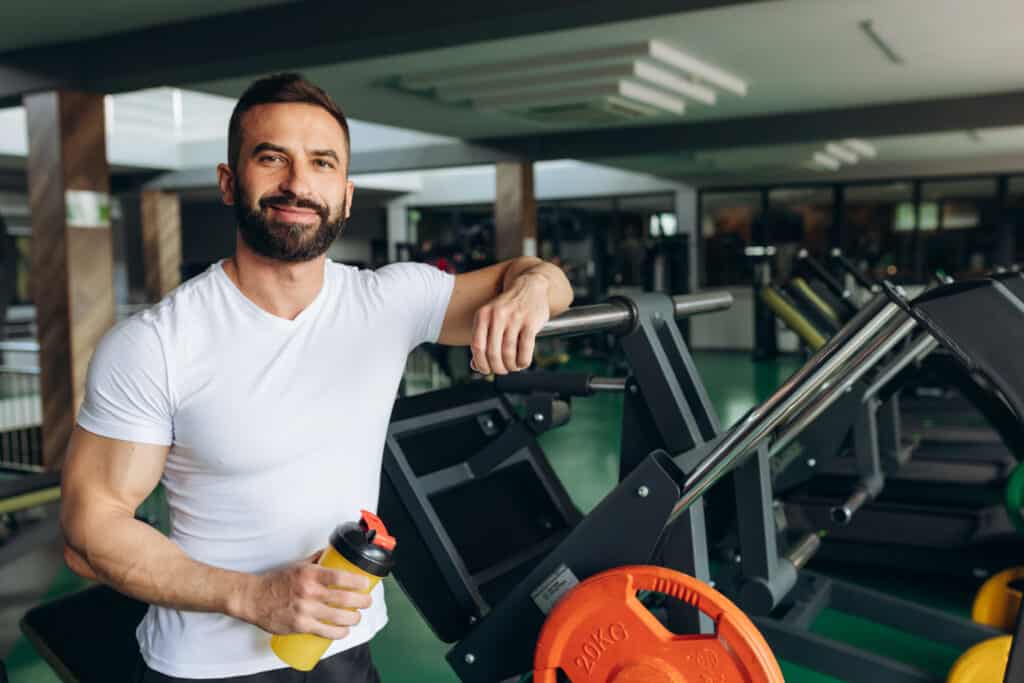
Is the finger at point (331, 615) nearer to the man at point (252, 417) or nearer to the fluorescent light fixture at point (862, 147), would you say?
the man at point (252, 417)

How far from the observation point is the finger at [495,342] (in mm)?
1185

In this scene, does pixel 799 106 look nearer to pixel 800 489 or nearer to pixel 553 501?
pixel 800 489

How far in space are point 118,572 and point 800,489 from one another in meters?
3.15

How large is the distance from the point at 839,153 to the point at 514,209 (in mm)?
3874

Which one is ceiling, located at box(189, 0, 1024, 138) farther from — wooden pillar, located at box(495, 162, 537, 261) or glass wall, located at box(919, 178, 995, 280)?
glass wall, located at box(919, 178, 995, 280)

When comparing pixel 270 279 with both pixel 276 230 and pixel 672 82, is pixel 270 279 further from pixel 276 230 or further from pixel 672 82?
pixel 672 82

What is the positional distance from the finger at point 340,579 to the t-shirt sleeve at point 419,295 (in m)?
0.52

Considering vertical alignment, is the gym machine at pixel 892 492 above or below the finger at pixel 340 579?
below

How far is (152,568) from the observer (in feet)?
3.53

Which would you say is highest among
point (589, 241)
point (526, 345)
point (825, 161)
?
point (825, 161)

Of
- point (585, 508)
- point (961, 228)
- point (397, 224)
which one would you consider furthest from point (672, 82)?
point (397, 224)

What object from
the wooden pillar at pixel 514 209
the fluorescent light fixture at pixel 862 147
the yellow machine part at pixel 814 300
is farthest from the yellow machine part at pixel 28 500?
the fluorescent light fixture at pixel 862 147

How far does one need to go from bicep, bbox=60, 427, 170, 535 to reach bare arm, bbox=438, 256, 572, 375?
0.47 metres

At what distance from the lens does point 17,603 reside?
3314 mm
